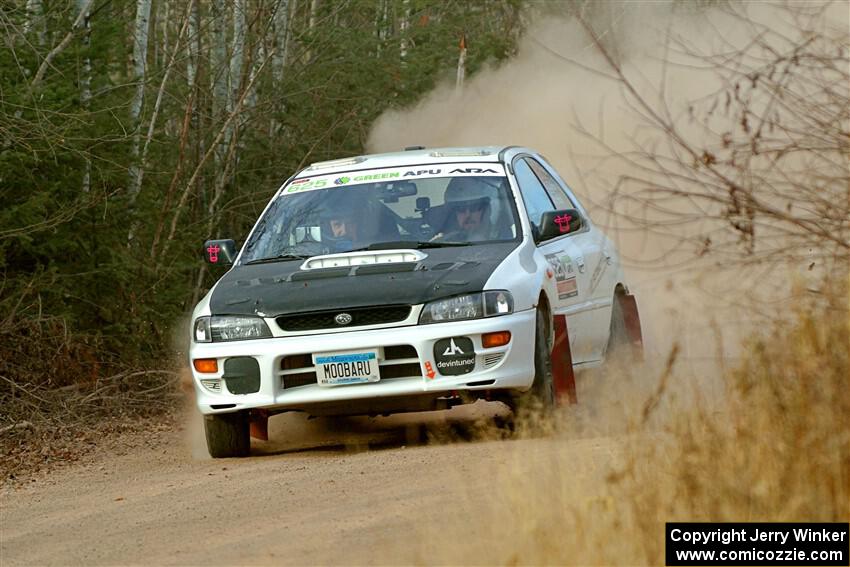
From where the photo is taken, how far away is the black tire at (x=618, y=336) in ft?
36.5

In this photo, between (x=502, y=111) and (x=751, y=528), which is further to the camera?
(x=502, y=111)

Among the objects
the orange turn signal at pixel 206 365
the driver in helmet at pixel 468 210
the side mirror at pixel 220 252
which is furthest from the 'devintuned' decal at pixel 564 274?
the orange turn signal at pixel 206 365

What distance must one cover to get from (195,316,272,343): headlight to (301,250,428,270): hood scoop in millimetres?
A: 645

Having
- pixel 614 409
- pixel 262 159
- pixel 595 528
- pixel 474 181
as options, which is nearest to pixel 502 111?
pixel 262 159

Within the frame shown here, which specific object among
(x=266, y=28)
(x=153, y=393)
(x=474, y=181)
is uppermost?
(x=266, y=28)

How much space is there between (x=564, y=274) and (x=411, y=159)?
1347mm

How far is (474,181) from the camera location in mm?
10133

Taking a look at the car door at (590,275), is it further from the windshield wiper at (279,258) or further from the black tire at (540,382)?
the windshield wiper at (279,258)

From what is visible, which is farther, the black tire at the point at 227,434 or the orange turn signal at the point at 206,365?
the black tire at the point at 227,434

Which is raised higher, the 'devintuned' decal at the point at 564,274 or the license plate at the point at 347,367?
the 'devintuned' decal at the point at 564,274

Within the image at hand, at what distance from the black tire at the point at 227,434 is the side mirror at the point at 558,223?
6.87 ft

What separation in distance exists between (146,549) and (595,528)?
1.97 m

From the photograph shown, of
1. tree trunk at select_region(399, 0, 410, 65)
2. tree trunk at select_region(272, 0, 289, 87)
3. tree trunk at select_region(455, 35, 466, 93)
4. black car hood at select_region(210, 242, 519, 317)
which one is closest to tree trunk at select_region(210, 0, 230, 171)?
tree trunk at select_region(272, 0, 289, 87)

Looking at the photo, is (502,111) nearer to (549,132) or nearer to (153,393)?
(549,132)
